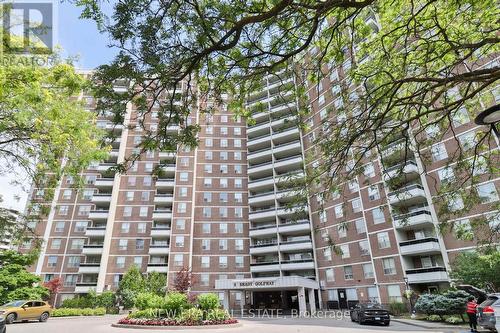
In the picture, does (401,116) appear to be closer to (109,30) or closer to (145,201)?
Answer: (109,30)

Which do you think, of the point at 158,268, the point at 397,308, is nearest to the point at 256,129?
the point at 158,268

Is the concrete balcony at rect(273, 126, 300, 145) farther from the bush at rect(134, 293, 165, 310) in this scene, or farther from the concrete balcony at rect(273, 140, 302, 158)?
the bush at rect(134, 293, 165, 310)

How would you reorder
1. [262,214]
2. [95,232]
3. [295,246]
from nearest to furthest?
[295,246], [95,232], [262,214]

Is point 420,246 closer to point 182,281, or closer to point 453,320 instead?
point 453,320

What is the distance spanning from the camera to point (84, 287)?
144ft

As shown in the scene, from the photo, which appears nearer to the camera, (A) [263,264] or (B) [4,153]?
(B) [4,153]

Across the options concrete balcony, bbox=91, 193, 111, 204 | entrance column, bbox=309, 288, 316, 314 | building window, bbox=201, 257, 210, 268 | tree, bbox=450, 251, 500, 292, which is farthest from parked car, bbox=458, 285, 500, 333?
concrete balcony, bbox=91, 193, 111, 204

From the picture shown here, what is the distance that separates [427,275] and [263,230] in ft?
74.1

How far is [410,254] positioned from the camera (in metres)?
33.4

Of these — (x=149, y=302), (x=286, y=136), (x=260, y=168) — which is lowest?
(x=149, y=302)

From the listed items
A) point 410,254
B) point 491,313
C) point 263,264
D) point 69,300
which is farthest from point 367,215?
point 69,300

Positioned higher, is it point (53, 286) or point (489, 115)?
point (489, 115)

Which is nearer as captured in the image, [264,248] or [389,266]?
[389,266]

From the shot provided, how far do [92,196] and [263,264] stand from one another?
93.9 feet
